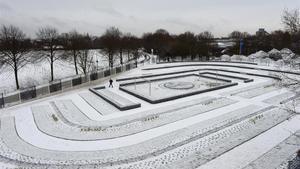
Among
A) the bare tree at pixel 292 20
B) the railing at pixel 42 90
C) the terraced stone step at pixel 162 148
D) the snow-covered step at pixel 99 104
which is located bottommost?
the terraced stone step at pixel 162 148

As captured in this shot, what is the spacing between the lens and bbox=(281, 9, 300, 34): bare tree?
8.97 metres

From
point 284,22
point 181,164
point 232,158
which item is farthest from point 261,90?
point 181,164

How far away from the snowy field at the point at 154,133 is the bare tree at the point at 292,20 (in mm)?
3366

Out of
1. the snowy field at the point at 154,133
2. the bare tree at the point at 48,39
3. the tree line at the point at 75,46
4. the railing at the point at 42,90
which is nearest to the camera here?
the snowy field at the point at 154,133

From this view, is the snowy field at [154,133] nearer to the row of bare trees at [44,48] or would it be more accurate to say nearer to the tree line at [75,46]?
the tree line at [75,46]

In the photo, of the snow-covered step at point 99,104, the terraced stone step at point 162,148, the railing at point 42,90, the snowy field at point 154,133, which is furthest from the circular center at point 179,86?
the railing at point 42,90

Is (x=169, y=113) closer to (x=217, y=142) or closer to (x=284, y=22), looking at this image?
(x=217, y=142)

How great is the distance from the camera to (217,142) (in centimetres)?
1000

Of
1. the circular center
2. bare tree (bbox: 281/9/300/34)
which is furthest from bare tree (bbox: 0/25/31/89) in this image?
bare tree (bbox: 281/9/300/34)

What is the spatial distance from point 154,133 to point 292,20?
8464 millimetres

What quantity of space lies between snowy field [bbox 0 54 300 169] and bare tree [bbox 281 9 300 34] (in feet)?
11.0

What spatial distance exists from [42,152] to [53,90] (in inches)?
501

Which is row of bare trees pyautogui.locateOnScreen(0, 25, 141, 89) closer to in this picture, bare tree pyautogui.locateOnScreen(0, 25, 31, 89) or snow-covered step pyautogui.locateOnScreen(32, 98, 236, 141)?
bare tree pyautogui.locateOnScreen(0, 25, 31, 89)

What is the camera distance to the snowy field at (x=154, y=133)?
28.3ft
